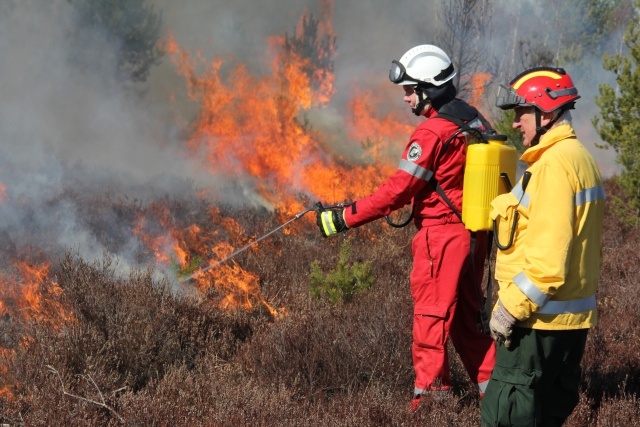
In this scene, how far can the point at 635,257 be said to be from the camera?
720cm

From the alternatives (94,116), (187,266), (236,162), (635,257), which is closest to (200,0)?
(94,116)

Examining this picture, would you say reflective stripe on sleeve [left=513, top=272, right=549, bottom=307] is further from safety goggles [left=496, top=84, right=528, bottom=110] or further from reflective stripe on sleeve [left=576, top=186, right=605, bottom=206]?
safety goggles [left=496, top=84, right=528, bottom=110]

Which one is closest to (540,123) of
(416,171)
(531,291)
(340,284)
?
(531,291)

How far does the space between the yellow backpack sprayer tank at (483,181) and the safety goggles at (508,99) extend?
0.34 metres

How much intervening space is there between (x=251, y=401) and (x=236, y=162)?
719 centimetres

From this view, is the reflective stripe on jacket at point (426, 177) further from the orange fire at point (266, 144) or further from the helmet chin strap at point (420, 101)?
the orange fire at point (266, 144)

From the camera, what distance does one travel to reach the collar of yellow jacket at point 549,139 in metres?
2.65

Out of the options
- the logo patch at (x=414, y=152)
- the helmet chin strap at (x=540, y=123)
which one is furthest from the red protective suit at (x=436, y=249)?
the helmet chin strap at (x=540, y=123)

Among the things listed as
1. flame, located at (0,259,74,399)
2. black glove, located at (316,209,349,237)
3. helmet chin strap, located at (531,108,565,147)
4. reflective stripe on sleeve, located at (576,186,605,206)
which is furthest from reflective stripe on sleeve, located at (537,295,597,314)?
flame, located at (0,259,74,399)

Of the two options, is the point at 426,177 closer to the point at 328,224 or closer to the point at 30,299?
the point at 328,224

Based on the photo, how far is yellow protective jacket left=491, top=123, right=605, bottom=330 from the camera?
2.47 m

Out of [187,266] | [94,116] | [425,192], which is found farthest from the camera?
[94,116]

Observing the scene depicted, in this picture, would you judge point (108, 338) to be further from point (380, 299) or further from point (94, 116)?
point (94, 116)

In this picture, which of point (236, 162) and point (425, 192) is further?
point (236, 162)
